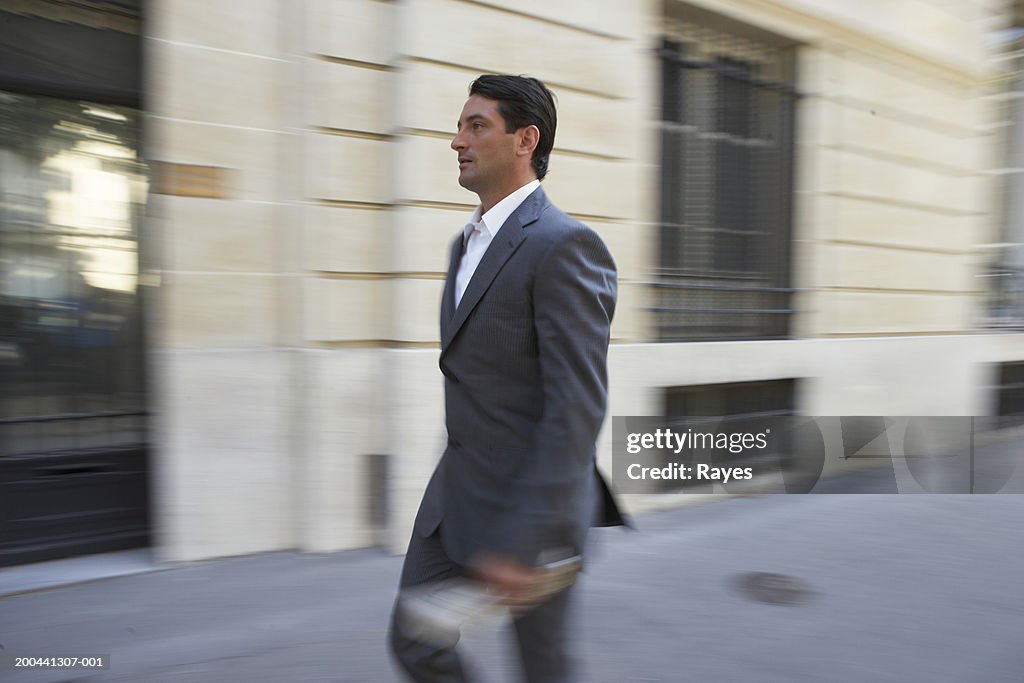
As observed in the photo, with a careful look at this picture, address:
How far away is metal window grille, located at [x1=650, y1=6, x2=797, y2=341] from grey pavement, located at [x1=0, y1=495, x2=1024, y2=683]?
6.17 ft

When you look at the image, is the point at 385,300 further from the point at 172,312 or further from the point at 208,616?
the point at 208,616

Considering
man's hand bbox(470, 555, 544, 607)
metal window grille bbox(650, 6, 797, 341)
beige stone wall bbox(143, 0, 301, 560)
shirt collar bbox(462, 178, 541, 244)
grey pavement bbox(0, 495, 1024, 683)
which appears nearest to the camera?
man's hand bbox(470, 555, 544, 607)

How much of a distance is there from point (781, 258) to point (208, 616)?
203 inches

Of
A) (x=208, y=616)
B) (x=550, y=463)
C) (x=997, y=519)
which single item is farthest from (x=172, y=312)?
(x=997, y=519)

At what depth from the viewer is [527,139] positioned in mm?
2037

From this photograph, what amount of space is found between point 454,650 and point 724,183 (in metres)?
5.13

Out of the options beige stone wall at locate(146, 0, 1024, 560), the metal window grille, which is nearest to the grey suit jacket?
beige stone wall at locate(146, 0, 1024, 560)

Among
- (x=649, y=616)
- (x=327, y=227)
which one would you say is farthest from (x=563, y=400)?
(x=327, y=227)

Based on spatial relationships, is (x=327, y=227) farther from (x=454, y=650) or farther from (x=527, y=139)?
(x=454, y=650)

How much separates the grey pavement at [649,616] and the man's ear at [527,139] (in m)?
1.51

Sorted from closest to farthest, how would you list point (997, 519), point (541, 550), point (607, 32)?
1. point (541, 550)
2. point (607, 32)
3. point (997, 519)

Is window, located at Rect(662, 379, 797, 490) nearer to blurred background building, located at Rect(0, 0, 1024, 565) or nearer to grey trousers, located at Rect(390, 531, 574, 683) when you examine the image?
blurred background building, located at Rect(0, 0, 1024, 565)

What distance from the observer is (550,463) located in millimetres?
1714

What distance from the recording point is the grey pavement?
3.24 metres
